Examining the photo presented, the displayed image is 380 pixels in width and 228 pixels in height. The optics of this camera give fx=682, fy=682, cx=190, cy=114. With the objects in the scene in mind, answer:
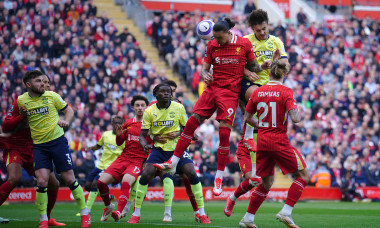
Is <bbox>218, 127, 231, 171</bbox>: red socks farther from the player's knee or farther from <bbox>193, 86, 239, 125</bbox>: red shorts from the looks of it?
the player's knee

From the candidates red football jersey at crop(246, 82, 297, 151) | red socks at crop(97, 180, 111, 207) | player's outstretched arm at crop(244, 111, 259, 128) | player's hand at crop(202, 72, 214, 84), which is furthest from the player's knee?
red football jersey at crop(246, 82, 297, 151)

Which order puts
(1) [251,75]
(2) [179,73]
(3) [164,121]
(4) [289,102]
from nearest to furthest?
(4) [289,102] < (1) [251,75] < (3) [164,121] < (2) [179,73]

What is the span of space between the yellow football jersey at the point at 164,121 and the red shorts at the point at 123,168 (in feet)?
3.83

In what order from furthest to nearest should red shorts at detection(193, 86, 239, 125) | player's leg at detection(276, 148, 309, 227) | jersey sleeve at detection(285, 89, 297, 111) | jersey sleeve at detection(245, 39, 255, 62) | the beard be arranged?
jersey sleeve at detection(245, 39, 255, 62) < red shorts at detection(193, 86, 239, 125) < the beard < player's leg at detection(276, 148, 309, 227) < jersey sleeve at detection(285, 89, 297, 111)

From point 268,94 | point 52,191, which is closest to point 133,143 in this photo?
point 52,191

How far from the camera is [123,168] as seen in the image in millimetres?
14969

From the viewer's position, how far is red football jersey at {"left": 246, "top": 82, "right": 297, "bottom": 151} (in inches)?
442

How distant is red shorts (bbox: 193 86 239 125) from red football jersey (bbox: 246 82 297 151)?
1004 millimetres

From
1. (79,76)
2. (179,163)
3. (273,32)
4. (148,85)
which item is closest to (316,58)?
(273,32)

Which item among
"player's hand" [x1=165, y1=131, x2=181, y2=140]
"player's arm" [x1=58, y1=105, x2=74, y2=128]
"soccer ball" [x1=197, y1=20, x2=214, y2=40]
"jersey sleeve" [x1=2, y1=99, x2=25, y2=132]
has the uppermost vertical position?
"soccer ball" [x1=197, y1=20, x2=214, y2=40]

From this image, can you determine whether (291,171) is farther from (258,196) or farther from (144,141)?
(144,141)

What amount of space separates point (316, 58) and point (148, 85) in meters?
8.86

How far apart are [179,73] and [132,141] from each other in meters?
13.5

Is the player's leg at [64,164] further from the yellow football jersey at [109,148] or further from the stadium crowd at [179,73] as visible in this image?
the stadium crowd at [179,73]
